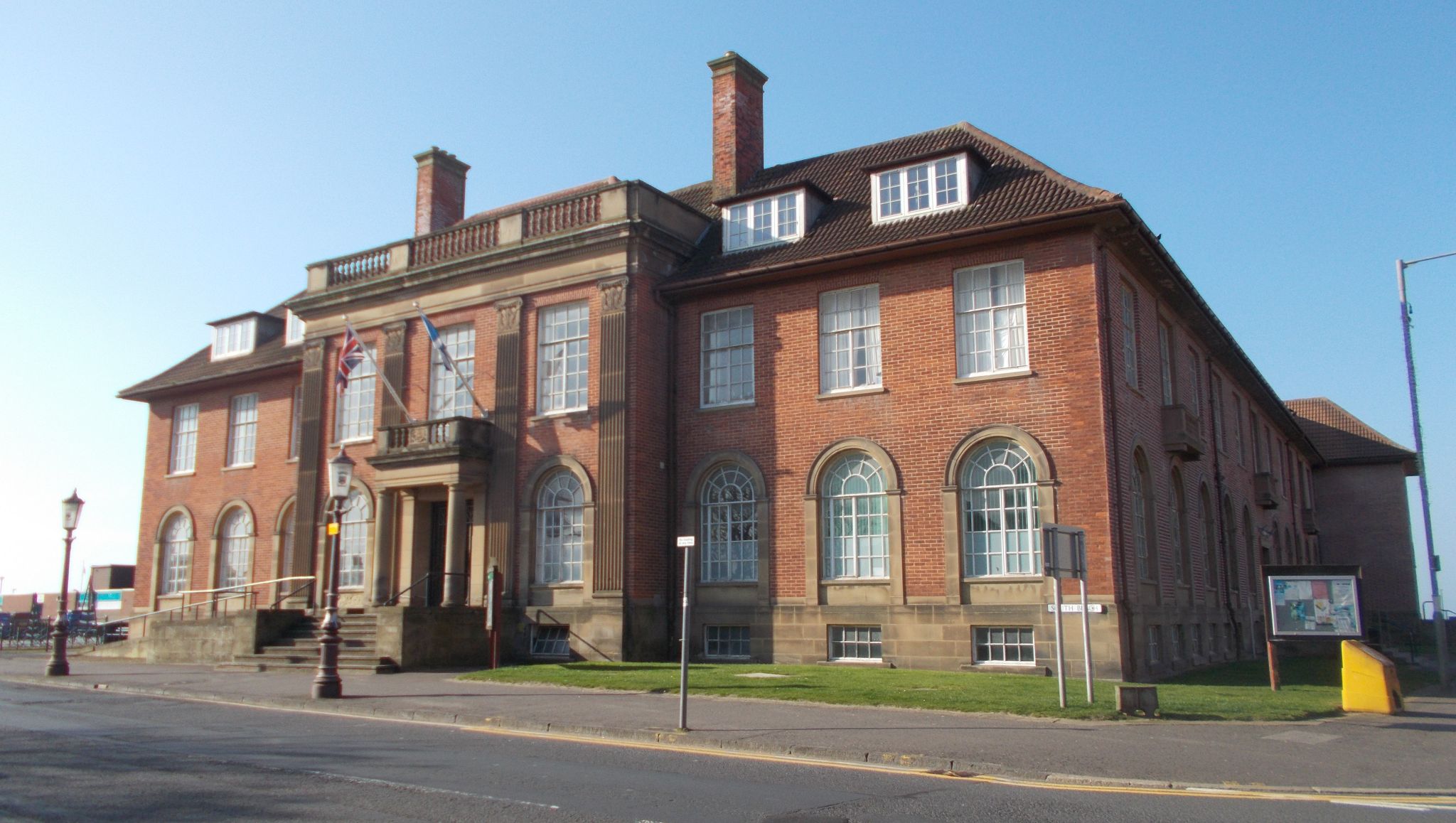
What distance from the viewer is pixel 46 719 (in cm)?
1429

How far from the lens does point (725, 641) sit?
78.5 feet

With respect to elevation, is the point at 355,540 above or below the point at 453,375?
below

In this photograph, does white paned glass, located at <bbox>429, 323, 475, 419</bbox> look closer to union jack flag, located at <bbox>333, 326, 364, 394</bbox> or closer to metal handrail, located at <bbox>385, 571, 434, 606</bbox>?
union jack flag, located at <bbox>333, 326, 364, 394</bbox>

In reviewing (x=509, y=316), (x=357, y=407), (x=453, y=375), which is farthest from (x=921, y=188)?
(x=357, y=407)

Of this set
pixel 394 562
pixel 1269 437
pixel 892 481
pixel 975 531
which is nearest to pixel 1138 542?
pixel 975 531

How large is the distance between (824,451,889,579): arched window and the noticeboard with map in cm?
715

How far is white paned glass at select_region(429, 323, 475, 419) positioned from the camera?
26.6m

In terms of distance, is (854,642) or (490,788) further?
(854,642)

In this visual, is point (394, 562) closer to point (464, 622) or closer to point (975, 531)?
point (464, 622)

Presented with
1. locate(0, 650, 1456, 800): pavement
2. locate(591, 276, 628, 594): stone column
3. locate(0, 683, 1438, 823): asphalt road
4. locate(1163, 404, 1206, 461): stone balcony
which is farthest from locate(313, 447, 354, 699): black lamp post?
locate(1163, 404, 1206, 461): stone balcony

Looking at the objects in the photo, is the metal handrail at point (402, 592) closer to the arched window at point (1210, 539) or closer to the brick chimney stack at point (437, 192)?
the brick chimney stack at point (437, 192)

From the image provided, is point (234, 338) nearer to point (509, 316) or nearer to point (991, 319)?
point (509, 316)

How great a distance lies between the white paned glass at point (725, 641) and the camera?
77.7 ft

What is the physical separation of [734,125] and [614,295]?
6.39 meters
